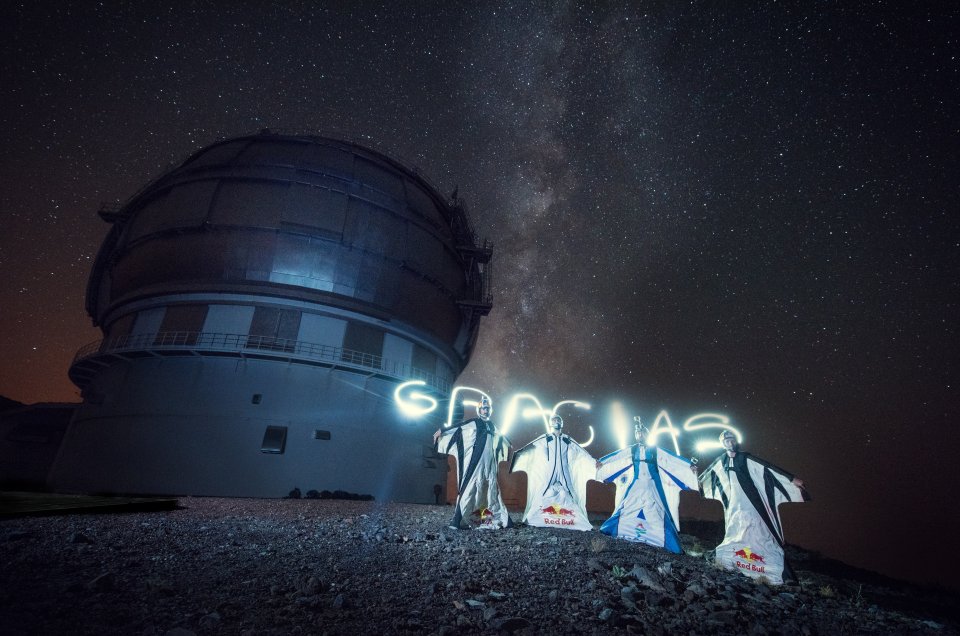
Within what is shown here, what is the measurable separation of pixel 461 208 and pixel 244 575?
2241 cm

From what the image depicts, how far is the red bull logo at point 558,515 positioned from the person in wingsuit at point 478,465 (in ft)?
2.85

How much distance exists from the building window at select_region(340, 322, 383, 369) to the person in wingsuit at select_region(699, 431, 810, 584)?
13306mm

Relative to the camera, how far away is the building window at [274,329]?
1582 centimetres

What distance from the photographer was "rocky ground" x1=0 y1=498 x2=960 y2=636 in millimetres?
2885

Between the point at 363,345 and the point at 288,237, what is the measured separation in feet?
17.8

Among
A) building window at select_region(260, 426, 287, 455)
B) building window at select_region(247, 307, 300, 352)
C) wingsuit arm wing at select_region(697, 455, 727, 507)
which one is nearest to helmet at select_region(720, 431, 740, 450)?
wingsuit arm wing at select_region(697, 455, 727, 507)

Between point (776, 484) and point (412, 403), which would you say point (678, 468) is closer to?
point (776, 484)

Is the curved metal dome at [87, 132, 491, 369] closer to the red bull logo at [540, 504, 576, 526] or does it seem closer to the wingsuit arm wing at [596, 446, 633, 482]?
the red bull logo at [540, 504, 576, 526]

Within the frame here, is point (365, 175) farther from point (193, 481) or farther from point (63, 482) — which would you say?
point (63, 482)

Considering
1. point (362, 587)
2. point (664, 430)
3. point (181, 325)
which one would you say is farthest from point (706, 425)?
point (181, 325)

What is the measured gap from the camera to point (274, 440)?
14930 millimetres

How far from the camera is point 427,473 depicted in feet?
60.1

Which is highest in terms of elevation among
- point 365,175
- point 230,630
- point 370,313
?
point 365,175

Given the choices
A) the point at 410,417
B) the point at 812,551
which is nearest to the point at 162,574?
the point at 410,417
